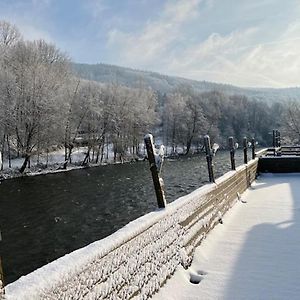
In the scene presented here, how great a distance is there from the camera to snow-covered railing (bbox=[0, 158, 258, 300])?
2.91 meters

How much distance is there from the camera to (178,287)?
17.1 feet

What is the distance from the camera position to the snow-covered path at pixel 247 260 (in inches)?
197

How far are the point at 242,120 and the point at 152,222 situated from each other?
295 feet

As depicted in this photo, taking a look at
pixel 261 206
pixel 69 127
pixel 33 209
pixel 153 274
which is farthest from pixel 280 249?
pixel 69 127

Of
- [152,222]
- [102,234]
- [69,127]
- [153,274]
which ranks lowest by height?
[102,234]

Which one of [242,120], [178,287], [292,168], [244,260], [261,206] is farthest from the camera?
[242,120]

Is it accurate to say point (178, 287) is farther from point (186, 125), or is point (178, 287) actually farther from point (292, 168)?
point (186, 125)

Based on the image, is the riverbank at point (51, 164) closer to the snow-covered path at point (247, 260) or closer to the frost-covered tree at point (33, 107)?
the frost-covered tree at point (33, 107)

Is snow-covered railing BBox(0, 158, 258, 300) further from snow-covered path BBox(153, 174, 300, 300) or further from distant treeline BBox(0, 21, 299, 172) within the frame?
distant treeline BBox(0, 21, 299, 172)

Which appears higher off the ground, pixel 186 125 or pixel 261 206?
pixel 186 125

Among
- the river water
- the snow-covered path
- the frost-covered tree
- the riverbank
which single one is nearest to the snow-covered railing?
the snow-covered path

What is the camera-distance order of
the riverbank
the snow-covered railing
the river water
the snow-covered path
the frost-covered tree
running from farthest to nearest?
the frost-covered tree < the riverbank < the river water < the snow-covered path < the snow-covered railing

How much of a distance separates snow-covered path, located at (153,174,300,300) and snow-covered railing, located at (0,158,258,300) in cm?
25

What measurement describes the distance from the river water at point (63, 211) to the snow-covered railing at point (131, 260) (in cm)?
479
